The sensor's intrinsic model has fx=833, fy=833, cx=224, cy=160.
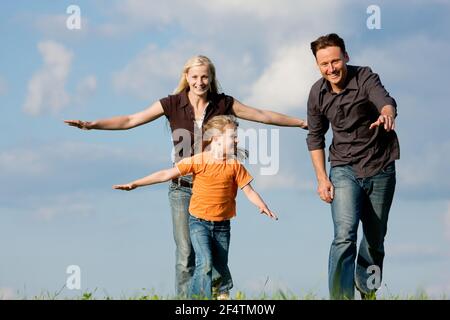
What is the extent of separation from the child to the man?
2.81ft

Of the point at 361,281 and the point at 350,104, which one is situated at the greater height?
the point at 350,104

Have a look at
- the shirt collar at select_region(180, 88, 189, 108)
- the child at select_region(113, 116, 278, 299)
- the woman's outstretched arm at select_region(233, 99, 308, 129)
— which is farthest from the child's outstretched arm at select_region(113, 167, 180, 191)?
the woman's outstretched arm at select_region(233, 99, 308, 129)

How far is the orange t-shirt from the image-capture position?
385 inches

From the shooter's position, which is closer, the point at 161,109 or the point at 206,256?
the point at 206,256

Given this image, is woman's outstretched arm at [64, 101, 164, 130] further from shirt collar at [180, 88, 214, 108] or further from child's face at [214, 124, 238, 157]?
child's face at [214, 124, 238, 157]

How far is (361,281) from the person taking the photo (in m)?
10.3

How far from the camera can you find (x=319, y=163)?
10.2 m

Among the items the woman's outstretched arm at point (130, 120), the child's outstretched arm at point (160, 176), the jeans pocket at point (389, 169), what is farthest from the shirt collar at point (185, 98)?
the jeans pocket at point (389, 169)
